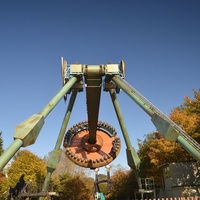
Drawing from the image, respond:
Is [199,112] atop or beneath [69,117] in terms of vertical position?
atop

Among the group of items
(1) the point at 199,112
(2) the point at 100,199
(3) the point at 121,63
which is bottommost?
(2) the point at 100,199

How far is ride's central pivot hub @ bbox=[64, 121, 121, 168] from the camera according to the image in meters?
20.2

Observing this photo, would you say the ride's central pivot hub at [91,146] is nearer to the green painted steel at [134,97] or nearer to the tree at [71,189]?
the green painted steel at [134,97]

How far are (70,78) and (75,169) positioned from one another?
128ft

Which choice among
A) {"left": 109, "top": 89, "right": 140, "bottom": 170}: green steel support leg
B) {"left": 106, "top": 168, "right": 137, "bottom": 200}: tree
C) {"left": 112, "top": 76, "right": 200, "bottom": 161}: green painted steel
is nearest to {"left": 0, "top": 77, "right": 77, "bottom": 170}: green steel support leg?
{"left": 112, "top": 76, "right": 200, "bottom": 161}: green painted steel

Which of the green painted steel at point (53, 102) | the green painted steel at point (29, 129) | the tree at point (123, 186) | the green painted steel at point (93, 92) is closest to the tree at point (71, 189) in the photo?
the tree at point (123, 186)

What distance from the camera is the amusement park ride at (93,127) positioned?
8.99 metres

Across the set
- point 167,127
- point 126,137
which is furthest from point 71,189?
point 167,127

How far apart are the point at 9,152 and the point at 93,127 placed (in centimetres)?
991

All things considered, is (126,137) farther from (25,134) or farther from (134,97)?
(25,134)

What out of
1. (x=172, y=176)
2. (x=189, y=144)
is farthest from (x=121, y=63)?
(x=172, y=176)

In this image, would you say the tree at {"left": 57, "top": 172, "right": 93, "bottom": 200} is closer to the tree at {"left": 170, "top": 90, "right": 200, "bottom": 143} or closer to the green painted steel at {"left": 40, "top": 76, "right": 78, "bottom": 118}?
the tree at {"left": 170, "top": 90, "right": 200, "bottom": 143}

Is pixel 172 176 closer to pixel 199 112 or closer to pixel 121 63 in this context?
pixel 199 112

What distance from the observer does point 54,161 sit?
15898mm
